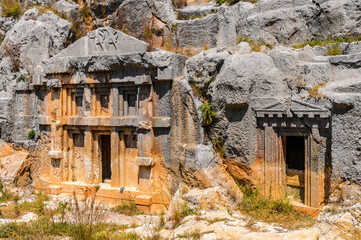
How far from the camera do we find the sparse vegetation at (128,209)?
8094mm

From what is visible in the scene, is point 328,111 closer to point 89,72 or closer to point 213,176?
point 213,176

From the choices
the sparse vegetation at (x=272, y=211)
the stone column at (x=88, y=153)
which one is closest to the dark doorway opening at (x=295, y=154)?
the sparse vegetation at (x=272, y=211)

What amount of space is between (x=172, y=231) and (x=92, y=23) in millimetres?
8834

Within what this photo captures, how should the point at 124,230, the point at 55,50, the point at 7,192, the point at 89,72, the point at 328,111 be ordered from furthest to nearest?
the point at 55,50, the point at 7,192, the point at 89,72, the point at 124,230, the point at 328,111

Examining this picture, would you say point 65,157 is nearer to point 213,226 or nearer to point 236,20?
point 213,226

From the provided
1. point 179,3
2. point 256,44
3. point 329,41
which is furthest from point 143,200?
point 179,3

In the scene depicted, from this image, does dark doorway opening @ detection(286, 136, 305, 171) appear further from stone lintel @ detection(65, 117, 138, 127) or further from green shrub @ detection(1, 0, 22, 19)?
green shrub @ detection(1, 0, 22, 19)

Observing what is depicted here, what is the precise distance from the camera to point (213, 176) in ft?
24.3

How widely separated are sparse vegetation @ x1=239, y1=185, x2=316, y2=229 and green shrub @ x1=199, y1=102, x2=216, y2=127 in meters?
1.75

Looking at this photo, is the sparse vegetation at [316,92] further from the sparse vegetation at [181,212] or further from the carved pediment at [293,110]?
the sparse vegetation at [181,212]

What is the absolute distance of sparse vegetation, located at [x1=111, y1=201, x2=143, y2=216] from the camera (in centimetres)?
809

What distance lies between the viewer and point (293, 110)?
21.9 ft

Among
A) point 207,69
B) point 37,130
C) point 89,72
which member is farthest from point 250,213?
point 37,130

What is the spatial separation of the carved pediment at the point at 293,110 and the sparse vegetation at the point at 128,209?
377cm
